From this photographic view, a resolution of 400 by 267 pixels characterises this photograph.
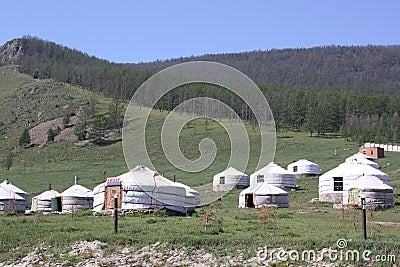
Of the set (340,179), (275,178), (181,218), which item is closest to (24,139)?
(275,178)

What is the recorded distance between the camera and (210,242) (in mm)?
15258

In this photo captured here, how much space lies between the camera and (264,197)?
34.1 meters

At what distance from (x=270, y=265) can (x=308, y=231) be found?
17.8ft

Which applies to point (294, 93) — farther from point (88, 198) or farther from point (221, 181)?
point (88, 198)

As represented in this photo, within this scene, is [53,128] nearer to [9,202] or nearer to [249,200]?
[9,202]

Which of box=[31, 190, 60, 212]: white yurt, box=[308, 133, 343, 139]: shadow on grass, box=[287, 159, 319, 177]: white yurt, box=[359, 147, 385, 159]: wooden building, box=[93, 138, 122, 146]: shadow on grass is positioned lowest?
box=[31, 190, 60, 212]: white yurt

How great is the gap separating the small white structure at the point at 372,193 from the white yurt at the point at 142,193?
9766 millimetres

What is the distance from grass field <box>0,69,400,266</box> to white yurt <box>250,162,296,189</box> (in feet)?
4.04

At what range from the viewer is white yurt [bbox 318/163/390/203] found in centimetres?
3597

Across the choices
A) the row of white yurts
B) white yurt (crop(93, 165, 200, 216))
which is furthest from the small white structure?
white yurt (crop(93, 165, 200, 216))

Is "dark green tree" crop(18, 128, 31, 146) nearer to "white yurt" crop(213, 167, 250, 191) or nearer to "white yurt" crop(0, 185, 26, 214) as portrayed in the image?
"white yurt" crop(213, 167, 250, 191)

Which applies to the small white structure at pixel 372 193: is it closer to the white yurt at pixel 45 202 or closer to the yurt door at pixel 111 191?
the yurt door at pixel 111 191

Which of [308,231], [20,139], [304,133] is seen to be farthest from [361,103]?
[308,231]

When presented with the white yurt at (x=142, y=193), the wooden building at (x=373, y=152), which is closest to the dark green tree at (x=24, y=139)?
the wooden building at (x=373, y=152)
